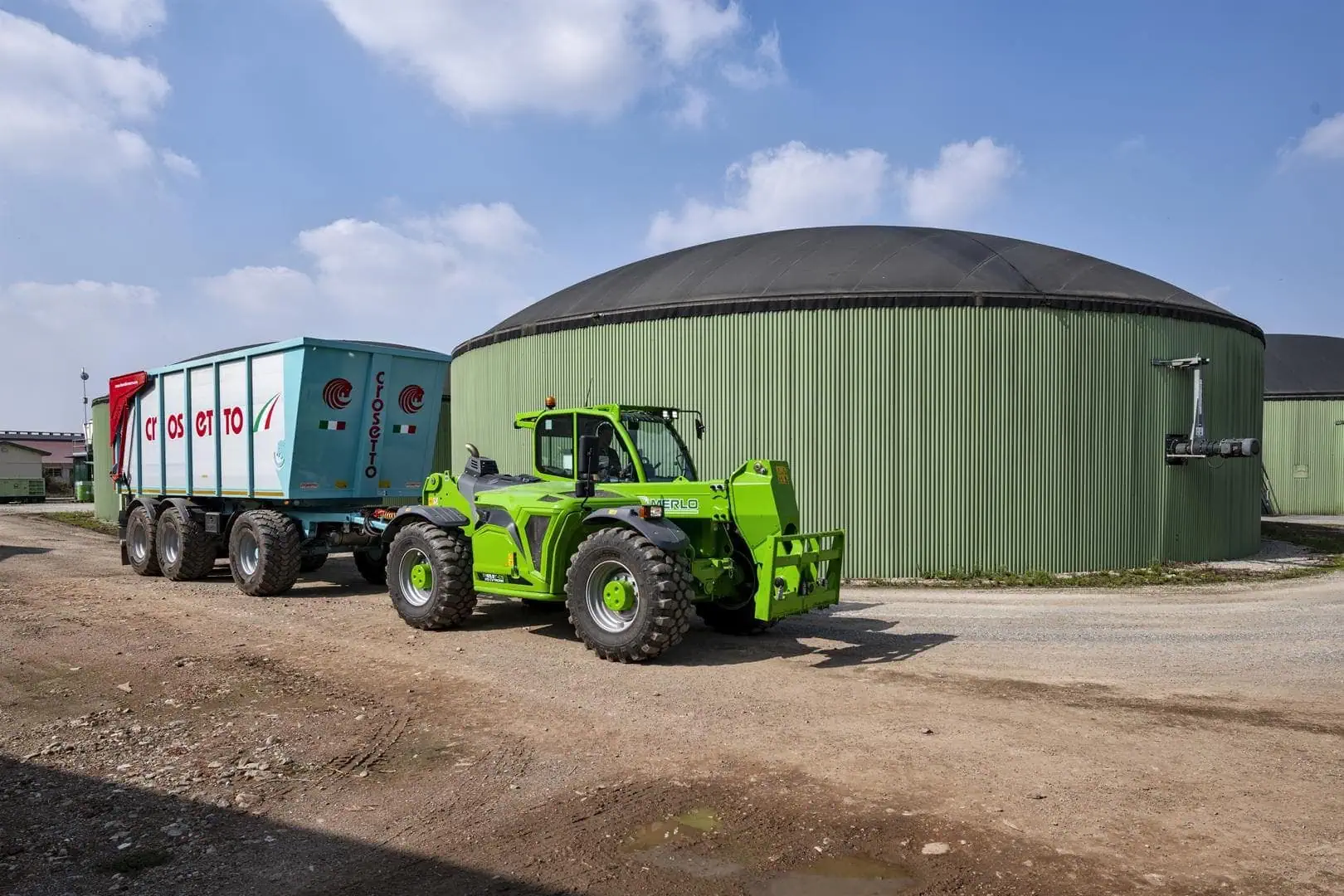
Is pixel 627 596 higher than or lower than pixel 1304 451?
lower

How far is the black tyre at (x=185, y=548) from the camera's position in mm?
14180

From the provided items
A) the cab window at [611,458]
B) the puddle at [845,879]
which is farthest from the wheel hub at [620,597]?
the puddle at [845,879]

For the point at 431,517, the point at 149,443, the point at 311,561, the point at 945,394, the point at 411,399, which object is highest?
the point at 945,394

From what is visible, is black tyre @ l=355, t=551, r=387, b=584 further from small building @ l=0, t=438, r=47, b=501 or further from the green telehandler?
small building @ l=0, t=438, r=47, b=501

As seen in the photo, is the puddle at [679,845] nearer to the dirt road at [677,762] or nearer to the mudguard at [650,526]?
the dirt road at [677,762]

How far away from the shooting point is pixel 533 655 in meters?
8.84

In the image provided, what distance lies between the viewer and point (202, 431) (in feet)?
47.0

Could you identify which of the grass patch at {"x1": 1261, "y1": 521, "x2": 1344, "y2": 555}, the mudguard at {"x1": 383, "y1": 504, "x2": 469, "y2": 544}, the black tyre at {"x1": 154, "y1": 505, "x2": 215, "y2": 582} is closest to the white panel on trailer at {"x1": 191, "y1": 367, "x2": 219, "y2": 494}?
the black tyre at {"x1": 154, "y1": 505, "x2": 215, "y2": 582}

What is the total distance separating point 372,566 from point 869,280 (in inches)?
358

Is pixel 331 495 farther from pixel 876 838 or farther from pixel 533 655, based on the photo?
pixel 876 838

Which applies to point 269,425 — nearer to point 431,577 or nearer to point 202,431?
point 202,431

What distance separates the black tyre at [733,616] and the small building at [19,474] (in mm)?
53516

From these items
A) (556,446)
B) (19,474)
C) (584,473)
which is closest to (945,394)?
(556,446)

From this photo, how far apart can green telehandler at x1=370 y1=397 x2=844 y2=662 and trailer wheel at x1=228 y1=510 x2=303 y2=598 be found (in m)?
2.67
